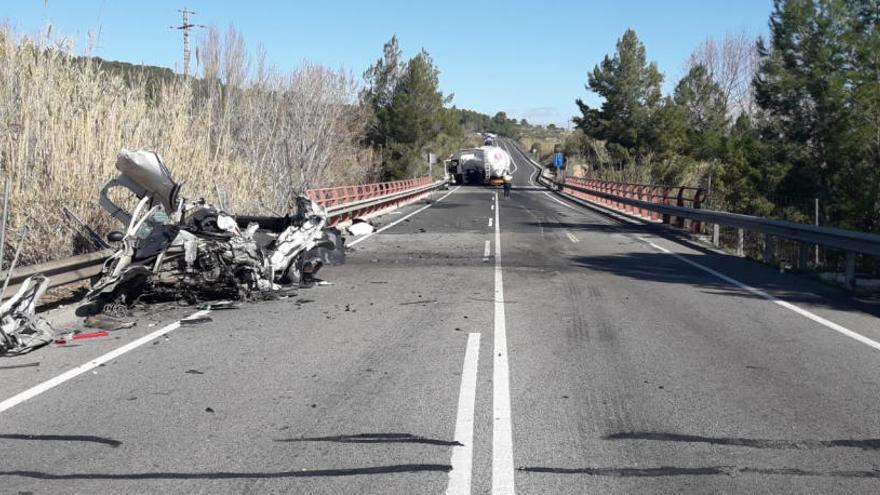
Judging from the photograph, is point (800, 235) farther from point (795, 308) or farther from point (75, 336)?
point (75, 336)

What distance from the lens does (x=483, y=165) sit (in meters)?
59.8

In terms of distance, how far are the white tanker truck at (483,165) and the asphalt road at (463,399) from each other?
153 feet

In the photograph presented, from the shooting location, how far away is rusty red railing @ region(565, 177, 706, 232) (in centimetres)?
2383

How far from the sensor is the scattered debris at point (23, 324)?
7500 mm

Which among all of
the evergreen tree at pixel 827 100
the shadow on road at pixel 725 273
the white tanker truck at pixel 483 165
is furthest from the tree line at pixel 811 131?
the shadow on road at pixel 725 273

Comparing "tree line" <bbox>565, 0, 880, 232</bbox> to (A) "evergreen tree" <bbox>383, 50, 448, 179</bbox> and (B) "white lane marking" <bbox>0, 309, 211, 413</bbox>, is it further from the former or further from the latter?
(B) "white lane marking" <bbox>0, 309, 211, 413</bbox>

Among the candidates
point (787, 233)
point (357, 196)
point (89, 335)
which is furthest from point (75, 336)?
point (357, 196)

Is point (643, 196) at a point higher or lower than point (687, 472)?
higher

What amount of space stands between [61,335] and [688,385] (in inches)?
245

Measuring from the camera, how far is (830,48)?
147 feet

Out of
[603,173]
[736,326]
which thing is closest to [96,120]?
[736,326]

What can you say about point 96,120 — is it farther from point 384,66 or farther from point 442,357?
point 384,66

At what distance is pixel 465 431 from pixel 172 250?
597 centimetres

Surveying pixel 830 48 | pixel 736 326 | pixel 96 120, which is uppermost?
pixel 830 48
